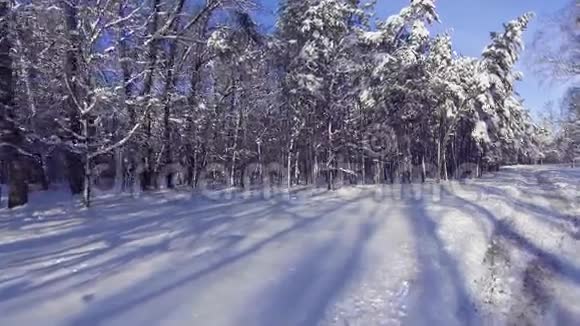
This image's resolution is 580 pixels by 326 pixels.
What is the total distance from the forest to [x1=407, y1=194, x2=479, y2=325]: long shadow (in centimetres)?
775


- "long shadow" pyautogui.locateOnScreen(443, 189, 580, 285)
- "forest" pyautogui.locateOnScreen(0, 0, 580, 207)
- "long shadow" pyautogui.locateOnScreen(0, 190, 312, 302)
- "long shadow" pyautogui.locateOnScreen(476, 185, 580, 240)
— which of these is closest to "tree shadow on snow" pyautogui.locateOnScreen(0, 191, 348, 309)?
"long shadow" pyautogui.locateOnScreen(0, 190, 312, 302)

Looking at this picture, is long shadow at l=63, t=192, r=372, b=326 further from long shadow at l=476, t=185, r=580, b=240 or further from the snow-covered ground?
long shadow at l=476, t=185, r=580, b=240

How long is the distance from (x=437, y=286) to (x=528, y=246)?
4.08 metres

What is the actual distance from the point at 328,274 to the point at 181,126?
51.5 feet

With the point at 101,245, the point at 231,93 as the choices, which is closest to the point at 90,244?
the point at 101,245

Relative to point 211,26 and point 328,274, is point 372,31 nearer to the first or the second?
point 211,26

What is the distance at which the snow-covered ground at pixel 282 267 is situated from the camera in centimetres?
555

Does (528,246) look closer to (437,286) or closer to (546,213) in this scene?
(437,286)

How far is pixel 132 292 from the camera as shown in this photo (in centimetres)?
580

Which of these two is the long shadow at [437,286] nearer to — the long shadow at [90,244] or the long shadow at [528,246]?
the long shadow at [528,246]

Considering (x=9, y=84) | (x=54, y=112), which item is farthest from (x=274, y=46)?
(x=9, y=84)

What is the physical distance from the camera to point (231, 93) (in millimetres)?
24828

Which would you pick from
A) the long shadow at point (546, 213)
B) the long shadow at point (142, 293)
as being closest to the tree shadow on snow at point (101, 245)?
the long shadow at point (142, 293)

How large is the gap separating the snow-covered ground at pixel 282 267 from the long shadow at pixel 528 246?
0.18 feet
